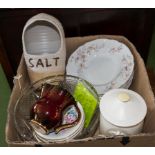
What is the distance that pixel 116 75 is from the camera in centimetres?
88

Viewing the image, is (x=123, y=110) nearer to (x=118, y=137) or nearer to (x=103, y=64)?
(x=118, y=137)

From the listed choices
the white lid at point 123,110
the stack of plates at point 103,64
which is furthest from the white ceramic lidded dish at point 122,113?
the stack of plates at point 103,64

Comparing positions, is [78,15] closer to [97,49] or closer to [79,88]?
[97,49]

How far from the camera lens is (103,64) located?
3.02 feet

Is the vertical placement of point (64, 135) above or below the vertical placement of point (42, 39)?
below

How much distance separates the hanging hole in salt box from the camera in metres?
0.85

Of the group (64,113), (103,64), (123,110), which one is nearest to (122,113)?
(123,110)

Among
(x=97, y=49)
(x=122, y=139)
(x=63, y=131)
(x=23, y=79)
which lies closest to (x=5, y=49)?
(x=23, y=79)

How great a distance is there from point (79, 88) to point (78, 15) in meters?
0.26

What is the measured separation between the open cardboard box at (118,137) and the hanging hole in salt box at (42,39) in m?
0.06

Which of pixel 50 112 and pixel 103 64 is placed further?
pixel 103 64
